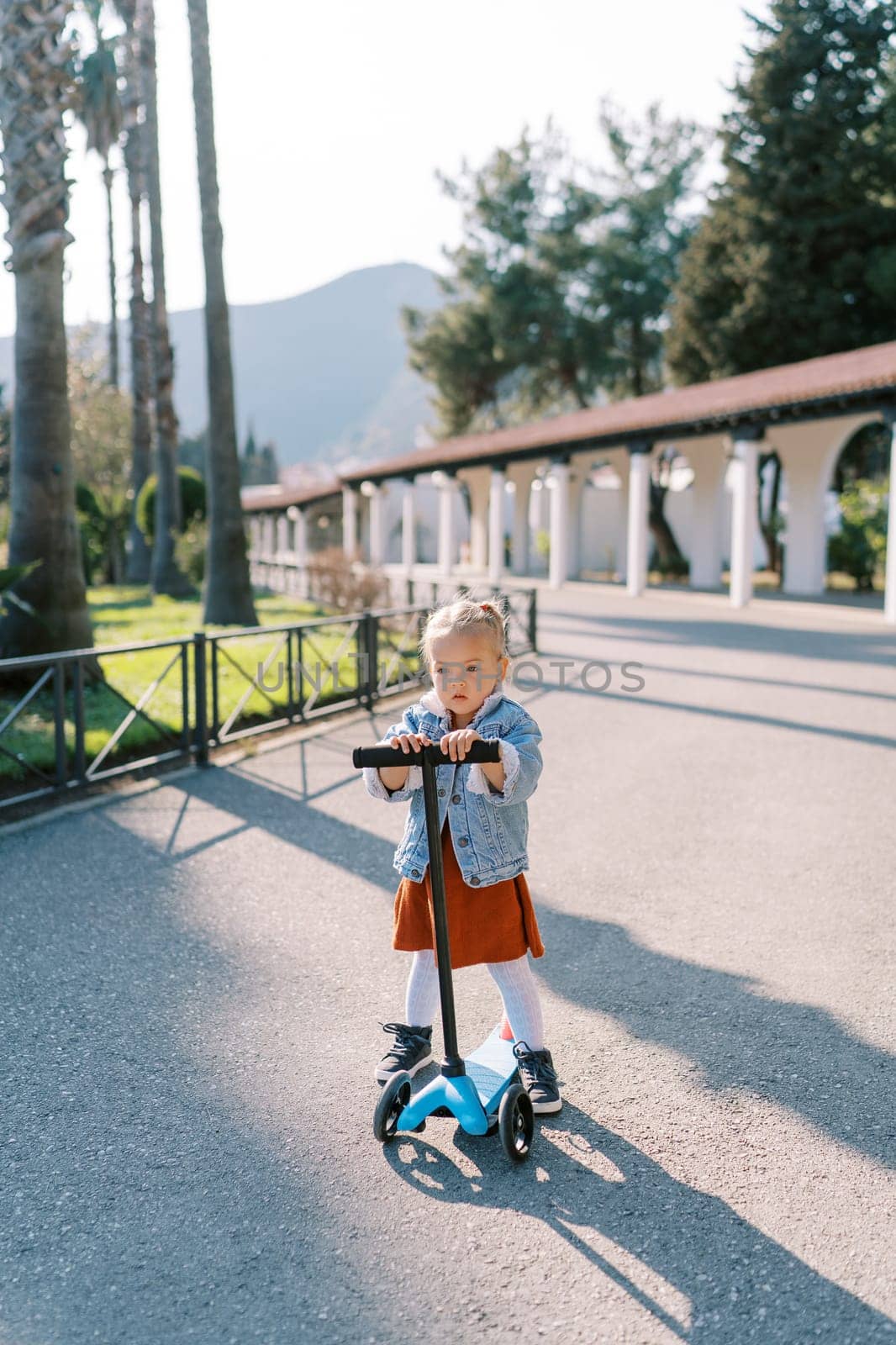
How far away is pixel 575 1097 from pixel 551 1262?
2.55 ft

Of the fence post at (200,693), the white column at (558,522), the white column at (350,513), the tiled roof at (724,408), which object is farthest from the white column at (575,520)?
the fence post at (200,693)

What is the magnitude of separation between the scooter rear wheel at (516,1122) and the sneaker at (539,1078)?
138 millimetres

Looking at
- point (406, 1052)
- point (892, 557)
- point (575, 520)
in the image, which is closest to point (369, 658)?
point (406, 1052)

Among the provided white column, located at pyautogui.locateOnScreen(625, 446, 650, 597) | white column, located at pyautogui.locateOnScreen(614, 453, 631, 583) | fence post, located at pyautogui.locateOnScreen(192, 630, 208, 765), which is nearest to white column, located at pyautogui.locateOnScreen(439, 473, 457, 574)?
white column, located at pyautogui.locateOnScreen(614, 453, 631, 583)

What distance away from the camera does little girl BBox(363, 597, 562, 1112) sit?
2.82 meters

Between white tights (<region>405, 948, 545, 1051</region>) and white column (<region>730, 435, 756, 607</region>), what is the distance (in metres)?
19.0

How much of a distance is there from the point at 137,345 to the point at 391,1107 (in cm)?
2673

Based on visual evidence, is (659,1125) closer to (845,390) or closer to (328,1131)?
(328,1131)

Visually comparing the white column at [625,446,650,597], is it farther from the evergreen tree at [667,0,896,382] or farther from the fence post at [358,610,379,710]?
the fence post at [358,610,379,710]

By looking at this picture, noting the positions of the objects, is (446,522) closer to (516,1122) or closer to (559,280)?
(559,280)

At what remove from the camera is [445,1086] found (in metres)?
2.87

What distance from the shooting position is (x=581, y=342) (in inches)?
1620

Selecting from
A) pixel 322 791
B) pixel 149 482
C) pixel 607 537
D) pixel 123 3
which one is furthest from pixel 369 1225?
pixel 607 537

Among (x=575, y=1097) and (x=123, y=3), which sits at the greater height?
(x=123, y=3)
